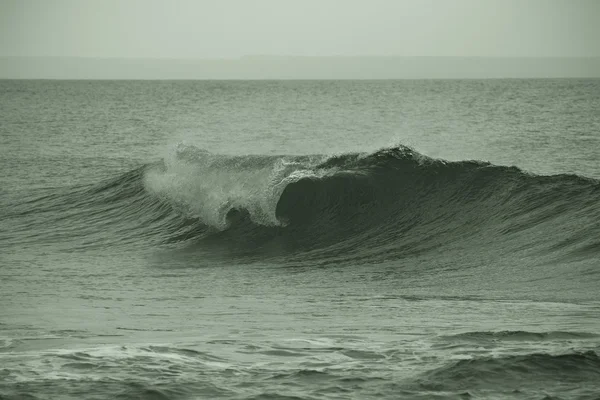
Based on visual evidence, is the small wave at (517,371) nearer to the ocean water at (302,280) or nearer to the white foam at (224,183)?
the ocean water at (302,280)

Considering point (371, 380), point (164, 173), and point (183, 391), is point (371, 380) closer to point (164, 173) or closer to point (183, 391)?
point (183, 391)

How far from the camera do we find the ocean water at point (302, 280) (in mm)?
6566

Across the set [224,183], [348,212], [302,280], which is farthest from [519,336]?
[224,183]

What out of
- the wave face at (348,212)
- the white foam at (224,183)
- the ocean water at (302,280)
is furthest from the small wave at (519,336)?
the white foam at (224,183)

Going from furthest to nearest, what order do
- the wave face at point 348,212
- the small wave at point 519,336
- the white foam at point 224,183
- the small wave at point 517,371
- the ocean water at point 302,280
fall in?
the white foam at point 224,183
the wave face at point 348,212
the small wave at point 519,336
the ocean water at point 302,280
the small wave at point 517,371

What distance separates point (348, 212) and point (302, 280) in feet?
14.2

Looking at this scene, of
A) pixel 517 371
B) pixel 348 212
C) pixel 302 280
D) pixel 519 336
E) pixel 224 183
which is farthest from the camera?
pixel 224 183

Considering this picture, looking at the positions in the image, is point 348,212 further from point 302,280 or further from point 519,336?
point 519,336

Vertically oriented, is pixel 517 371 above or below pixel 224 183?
below

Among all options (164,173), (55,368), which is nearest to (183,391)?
(55,368)

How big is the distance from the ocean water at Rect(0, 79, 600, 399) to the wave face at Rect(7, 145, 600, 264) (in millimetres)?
47

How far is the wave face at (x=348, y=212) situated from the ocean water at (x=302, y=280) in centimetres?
5

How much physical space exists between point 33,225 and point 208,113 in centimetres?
5329

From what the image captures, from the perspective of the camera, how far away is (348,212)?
15680 mm
